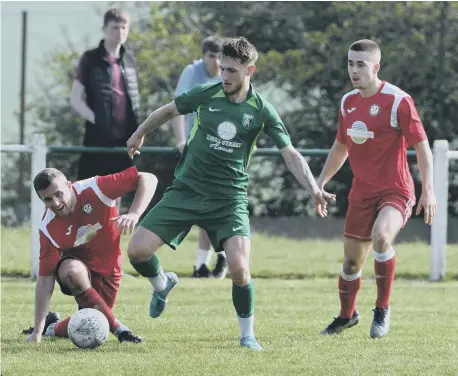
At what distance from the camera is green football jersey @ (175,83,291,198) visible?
23.6ft

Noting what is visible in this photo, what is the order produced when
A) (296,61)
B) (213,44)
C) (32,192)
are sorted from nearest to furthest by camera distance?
(213,44) → (32,192) → (296,61)

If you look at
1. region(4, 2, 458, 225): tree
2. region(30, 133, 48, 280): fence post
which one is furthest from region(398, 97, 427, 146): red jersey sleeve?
region(4, 2, 458, 225): tree

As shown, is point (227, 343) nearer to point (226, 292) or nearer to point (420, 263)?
point (226, 292)

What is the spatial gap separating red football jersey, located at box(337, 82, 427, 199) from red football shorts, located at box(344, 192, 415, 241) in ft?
0.15

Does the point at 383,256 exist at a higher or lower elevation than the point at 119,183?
lower

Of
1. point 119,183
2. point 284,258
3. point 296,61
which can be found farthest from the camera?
point 296,61

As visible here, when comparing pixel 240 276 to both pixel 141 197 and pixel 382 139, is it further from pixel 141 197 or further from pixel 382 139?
pixel 382 139

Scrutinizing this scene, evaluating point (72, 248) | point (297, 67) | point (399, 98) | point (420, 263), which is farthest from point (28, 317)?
point (297, 67)

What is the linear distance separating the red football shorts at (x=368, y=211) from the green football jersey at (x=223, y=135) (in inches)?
36.2

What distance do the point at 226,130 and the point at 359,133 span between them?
43.2 inches

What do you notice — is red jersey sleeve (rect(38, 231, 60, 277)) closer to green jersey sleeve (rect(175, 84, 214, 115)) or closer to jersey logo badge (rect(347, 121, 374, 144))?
green jersey sleeve (rect(175, 84, 214, 115))

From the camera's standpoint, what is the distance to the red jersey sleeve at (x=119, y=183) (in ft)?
24.8

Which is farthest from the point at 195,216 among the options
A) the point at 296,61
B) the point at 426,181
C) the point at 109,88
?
the point at 296,61

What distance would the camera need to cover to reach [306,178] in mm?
7066
